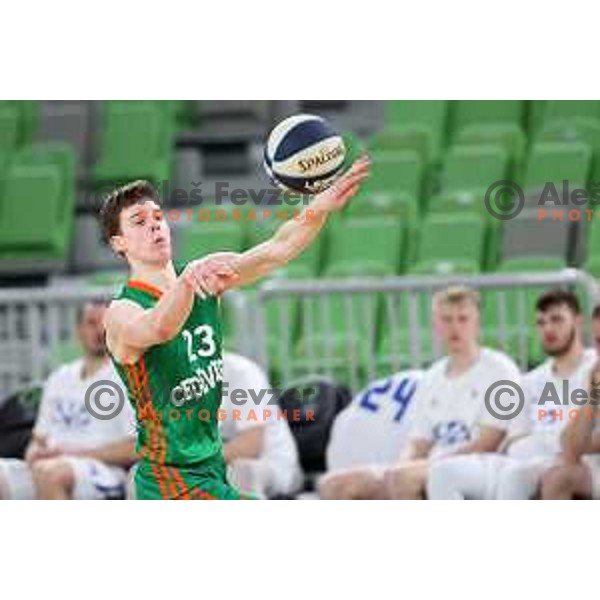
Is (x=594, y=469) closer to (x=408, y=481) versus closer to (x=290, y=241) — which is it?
(x=408, y=481)

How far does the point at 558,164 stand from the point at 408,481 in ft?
8.57

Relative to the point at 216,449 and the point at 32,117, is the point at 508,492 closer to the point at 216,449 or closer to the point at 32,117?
the point at 216,449

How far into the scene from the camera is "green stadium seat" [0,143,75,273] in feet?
37.9

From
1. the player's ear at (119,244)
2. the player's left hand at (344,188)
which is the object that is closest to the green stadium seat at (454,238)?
the player's ear at (119,244)

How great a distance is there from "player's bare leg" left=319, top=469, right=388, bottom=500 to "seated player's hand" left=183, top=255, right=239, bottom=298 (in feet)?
9.09

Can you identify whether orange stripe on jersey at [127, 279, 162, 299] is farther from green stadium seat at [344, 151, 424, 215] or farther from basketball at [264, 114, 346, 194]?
green stadium seat at [344, 151, 424, 215]

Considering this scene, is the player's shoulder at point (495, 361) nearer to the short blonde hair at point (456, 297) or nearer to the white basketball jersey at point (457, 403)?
the white basketball jersey at point (457, 403)

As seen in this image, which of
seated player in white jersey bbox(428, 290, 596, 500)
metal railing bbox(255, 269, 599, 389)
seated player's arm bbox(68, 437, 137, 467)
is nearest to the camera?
seated player in white jersey bbox(428, 290, 596, 500)

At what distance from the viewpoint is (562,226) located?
10336mm

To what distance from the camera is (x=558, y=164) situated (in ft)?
35.2

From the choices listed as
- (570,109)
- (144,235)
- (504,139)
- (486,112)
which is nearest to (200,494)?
(144,235)

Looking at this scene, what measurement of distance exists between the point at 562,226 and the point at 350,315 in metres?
1.37

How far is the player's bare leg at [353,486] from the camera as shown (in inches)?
345

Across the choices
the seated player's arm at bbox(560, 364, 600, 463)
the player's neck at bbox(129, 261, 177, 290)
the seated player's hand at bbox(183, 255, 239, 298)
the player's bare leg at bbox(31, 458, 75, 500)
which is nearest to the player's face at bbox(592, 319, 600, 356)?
the seated player's arm at bbox(560, 364, 600, 463)
